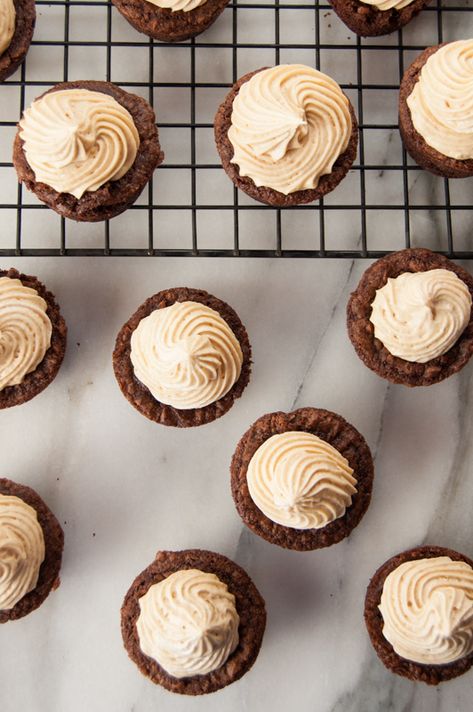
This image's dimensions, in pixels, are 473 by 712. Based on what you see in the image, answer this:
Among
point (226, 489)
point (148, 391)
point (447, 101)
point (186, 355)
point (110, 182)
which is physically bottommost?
point (226, 489)

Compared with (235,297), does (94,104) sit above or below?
above

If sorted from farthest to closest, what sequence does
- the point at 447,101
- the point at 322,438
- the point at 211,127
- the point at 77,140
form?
the point at 211,127, the point at 322,438, the point at 447,101, the point at 77,140

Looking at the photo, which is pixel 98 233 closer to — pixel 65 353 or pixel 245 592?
pixel 65 353

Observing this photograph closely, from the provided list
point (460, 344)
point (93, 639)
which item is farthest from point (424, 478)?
point (93, 639)

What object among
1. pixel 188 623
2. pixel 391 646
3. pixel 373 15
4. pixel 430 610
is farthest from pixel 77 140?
pixel 391 646

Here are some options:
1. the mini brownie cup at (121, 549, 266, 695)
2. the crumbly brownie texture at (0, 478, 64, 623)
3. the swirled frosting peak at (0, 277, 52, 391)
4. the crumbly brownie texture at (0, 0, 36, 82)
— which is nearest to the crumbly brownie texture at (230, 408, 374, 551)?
the mini brownie cup at (121, 549, 266, 695)

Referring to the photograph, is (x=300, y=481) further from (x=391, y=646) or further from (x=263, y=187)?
(x=263, y=187)

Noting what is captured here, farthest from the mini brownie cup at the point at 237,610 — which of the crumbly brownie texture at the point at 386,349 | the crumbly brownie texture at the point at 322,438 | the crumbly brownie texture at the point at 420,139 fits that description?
the crumbly brownie texture at the point at 420,139
